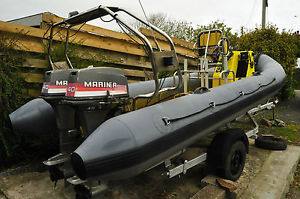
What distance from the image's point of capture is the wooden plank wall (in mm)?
3431

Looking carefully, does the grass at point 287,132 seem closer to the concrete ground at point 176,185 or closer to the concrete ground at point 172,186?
the concrete ground at point 176,185

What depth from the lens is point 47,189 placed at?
2.72 m

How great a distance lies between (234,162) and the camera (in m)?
2.82

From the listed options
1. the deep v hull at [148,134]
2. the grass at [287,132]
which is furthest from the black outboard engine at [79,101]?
the grass at [287,132]

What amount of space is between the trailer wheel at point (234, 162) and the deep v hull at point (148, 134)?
364 millimetres

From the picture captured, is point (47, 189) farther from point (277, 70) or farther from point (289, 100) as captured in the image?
point (289, 100)

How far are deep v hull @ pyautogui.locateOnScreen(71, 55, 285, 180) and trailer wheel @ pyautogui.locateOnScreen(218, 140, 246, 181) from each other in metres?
0.36

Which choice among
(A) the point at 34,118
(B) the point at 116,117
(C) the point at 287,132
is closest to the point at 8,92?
(A) the point at 34,118

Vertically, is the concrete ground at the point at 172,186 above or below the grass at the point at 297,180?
above

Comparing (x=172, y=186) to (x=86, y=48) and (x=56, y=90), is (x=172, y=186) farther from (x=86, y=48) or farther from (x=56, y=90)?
(x=86, y=48)

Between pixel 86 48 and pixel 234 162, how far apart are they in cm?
318

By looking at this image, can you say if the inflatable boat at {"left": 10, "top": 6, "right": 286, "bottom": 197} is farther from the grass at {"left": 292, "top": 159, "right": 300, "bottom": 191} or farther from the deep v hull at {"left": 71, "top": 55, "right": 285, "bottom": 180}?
the grass at {"left": 292, "top": 159, "right": 300, "bottom": 191}

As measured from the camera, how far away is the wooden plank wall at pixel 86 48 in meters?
3.43

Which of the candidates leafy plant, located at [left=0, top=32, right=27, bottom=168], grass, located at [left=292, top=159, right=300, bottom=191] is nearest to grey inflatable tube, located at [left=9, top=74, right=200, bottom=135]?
leafy plant, located at [left=0, top=32, right=27, bottom=168]
